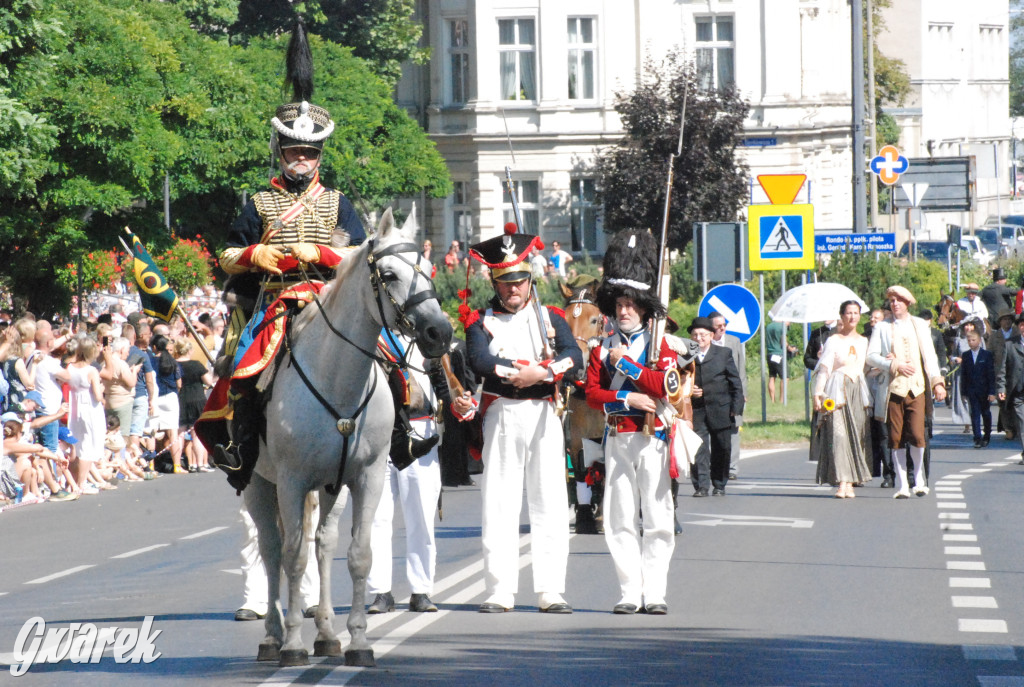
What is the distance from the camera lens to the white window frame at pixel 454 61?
2243 inches

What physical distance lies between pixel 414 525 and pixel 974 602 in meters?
3.65

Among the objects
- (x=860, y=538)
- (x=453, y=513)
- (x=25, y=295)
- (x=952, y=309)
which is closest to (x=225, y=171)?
(x=25, y=295)

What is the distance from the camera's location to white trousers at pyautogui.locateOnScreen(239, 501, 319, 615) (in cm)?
1070

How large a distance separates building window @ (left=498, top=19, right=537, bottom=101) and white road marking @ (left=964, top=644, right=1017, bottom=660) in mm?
46571

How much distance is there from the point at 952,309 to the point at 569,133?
69.9 feet

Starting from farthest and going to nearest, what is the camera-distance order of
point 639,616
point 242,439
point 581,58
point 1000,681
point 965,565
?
point 581,58, point 965,565, point 639,616, point 242,439, point 1000,681

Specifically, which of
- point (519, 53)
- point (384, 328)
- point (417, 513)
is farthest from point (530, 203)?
point (384, 328)

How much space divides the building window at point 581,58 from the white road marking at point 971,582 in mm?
43558

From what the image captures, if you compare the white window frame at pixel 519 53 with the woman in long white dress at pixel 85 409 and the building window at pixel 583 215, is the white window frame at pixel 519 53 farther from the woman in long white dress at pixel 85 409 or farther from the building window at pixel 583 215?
the woman in long white dress at pixel 85 409

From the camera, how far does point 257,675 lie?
9.24 metres

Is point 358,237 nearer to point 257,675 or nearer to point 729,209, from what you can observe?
point 257,675

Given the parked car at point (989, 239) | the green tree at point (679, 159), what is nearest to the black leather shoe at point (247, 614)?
the green tree at point (679, 159)

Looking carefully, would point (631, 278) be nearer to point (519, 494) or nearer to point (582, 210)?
point (519, 494)

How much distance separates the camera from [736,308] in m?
24.5
